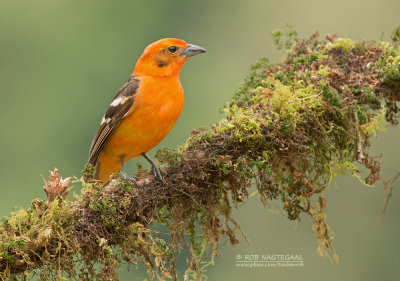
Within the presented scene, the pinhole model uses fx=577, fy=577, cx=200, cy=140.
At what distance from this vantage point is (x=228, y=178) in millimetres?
4379

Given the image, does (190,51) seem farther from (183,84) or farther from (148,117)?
(183,84)

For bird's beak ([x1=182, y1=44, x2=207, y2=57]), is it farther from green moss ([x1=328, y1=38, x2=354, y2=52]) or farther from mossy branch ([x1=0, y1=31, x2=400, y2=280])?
green moss ([x1=328, y1=38, x2=354, y2=52])

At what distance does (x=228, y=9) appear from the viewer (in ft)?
106

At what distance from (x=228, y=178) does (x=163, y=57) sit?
1600 millimetres

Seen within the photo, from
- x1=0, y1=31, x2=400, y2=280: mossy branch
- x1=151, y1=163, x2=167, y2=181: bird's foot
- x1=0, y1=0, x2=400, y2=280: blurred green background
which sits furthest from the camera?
x1=0, y1=0, x2=400, y2=280: blurred green background

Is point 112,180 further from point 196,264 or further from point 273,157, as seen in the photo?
point 273,157

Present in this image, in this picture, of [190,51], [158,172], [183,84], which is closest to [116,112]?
[190,51]

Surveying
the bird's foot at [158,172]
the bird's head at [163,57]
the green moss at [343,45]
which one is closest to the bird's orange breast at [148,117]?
the bird's head at [163,57]

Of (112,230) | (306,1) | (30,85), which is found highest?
(30,85)

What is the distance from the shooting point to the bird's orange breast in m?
5.06

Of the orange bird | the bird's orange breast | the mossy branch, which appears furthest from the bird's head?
the mossy branch

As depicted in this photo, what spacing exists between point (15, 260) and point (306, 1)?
20.4 meters

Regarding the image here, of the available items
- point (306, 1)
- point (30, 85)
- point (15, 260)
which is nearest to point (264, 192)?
point (15, 260)

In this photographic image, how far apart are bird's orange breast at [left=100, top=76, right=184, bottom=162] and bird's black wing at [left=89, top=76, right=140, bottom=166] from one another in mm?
42
